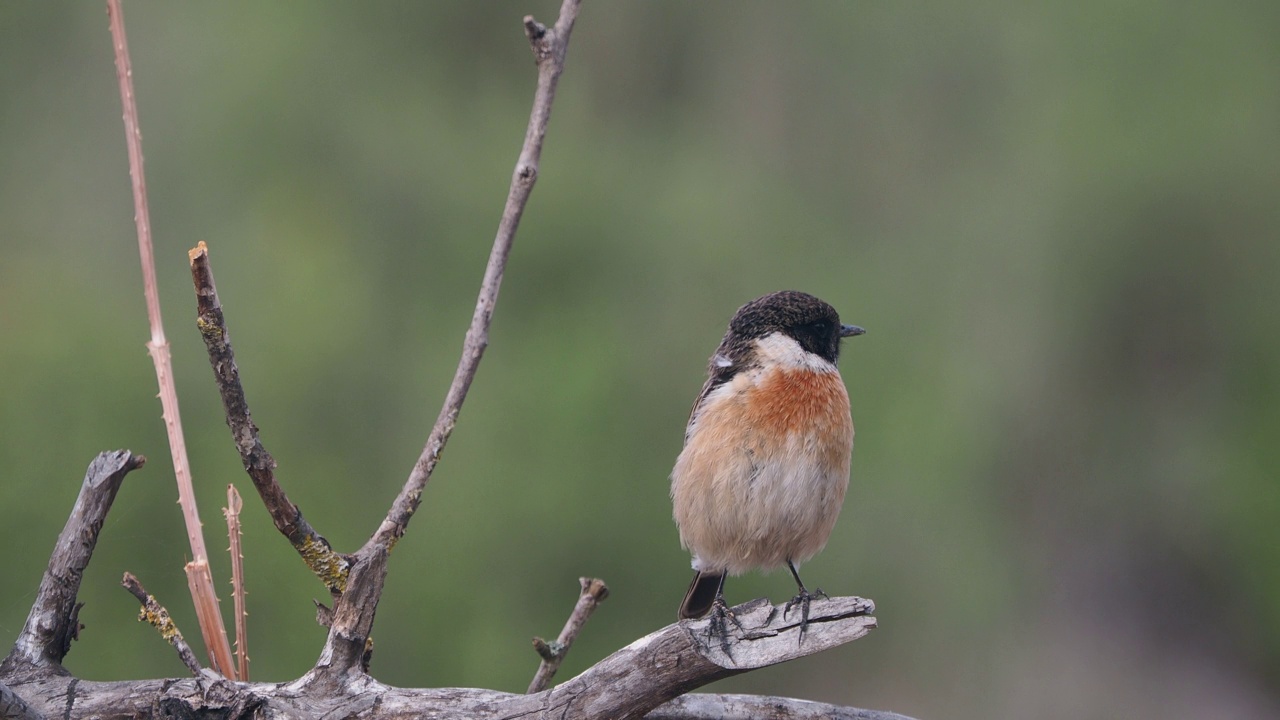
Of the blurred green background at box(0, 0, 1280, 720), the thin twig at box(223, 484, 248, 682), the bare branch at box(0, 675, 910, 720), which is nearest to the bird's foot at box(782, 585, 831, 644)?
the bare branch at box(0, 675, 910, 720)

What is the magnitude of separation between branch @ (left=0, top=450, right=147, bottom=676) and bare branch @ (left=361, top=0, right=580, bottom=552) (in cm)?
61

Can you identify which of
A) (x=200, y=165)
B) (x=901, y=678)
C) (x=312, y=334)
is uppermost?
(x=200, y=165)

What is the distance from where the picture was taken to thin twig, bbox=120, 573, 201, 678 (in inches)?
100

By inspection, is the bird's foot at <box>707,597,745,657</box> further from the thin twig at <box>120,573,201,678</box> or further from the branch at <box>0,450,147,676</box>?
the branch at <box>0,450,147,676</box>

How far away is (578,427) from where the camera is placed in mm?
7832

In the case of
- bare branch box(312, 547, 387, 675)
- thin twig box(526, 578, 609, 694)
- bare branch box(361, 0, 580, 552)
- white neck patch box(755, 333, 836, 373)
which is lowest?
thin twig box(526, 578, 609, 694)

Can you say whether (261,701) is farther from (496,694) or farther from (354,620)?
(496,694)

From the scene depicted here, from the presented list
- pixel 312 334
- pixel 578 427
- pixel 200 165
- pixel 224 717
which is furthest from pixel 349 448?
pixel 224 717

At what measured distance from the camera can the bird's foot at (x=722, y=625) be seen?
2.55 metres

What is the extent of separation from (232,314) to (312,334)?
1.78 feet

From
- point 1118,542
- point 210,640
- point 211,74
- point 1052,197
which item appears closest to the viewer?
point 210,640

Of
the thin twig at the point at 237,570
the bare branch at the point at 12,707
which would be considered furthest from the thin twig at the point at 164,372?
the bare branch at the point at 12,707

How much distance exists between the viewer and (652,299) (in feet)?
28.9

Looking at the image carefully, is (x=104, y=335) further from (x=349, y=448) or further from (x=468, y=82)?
(x=468, y=82)
